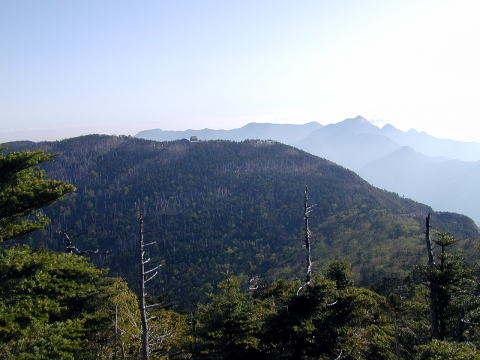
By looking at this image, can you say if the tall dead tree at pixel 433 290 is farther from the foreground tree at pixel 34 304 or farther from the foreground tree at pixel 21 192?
the foreground tree at pixel 21 192

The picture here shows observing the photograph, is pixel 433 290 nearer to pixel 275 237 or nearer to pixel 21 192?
pixel 21 192

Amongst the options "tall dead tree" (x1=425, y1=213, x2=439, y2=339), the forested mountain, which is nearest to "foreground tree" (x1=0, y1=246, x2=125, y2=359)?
"tall dead tree" (x1=425, y1=213, x2=439, y2=339)

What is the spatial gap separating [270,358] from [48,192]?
12.9 m

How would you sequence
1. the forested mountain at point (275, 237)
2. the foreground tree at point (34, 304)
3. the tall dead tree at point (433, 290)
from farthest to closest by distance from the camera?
the forested mountain at point (275, 237)
the tall dead tree at point (433, 290)
the foreground tree at point (34, 304)

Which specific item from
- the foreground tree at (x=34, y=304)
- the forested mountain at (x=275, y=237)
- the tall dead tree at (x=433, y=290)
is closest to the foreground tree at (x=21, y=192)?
A: the foreground tree at (x=34, y=304)

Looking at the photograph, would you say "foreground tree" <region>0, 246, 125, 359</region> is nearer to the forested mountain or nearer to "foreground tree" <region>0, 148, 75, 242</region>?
"foreground tree" <region>0, 148, 75, 242</region>

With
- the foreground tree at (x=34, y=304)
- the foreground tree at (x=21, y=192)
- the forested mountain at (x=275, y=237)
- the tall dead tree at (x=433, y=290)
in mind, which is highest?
the foreground tree at (x=21, y=192)

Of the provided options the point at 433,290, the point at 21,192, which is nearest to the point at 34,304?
the point at 21,192

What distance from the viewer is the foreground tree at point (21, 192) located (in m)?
10.0

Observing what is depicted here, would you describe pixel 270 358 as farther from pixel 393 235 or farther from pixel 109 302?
pixel 393 235

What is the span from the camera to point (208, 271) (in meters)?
140

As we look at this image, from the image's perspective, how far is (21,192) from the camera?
1007 centimetres

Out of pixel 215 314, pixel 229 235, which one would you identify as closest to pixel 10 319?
pixel 215 314

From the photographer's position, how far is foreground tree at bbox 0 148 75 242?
Answer: 10.0m
